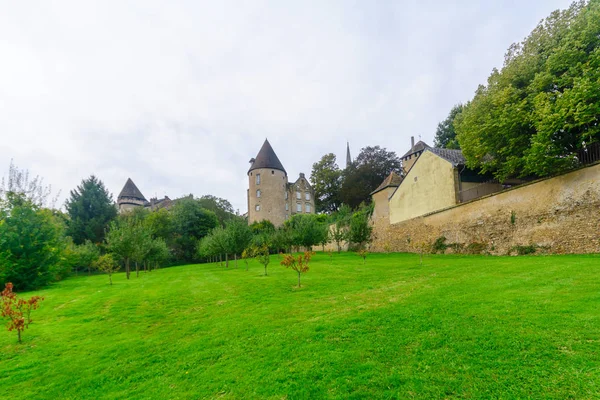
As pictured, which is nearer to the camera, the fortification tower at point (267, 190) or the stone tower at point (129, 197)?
the fortification tower at point (267, 190)

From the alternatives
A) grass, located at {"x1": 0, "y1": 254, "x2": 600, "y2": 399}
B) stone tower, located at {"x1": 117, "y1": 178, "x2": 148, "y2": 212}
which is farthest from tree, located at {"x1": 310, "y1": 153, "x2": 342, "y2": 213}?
grass, located at {"x1": 0, "y1": 254, "x2": 600, "y2": 399}

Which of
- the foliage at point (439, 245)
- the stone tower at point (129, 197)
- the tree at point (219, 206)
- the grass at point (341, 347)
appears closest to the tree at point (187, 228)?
the tree at point (219, 206)

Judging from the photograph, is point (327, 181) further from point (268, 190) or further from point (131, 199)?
point (131, 199)

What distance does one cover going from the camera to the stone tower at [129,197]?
6371 cm

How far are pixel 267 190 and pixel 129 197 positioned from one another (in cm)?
3477

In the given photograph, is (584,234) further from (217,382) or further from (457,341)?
(217,382)

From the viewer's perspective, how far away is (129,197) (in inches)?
2530

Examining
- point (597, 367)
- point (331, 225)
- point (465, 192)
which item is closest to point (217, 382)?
point (597, 367)

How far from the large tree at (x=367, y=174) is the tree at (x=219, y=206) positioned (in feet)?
70.0

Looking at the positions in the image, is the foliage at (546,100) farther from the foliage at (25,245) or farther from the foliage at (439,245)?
the foliage at (25,245)

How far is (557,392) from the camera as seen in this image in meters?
3.18

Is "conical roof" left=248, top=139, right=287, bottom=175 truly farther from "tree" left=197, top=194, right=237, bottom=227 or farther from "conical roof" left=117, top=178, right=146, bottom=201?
"conical roof" left=117, top=178, right=146, bottom=201

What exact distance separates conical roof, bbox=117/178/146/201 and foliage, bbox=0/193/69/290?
49.4 meters

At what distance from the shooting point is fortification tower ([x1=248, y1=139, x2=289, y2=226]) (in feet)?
165
